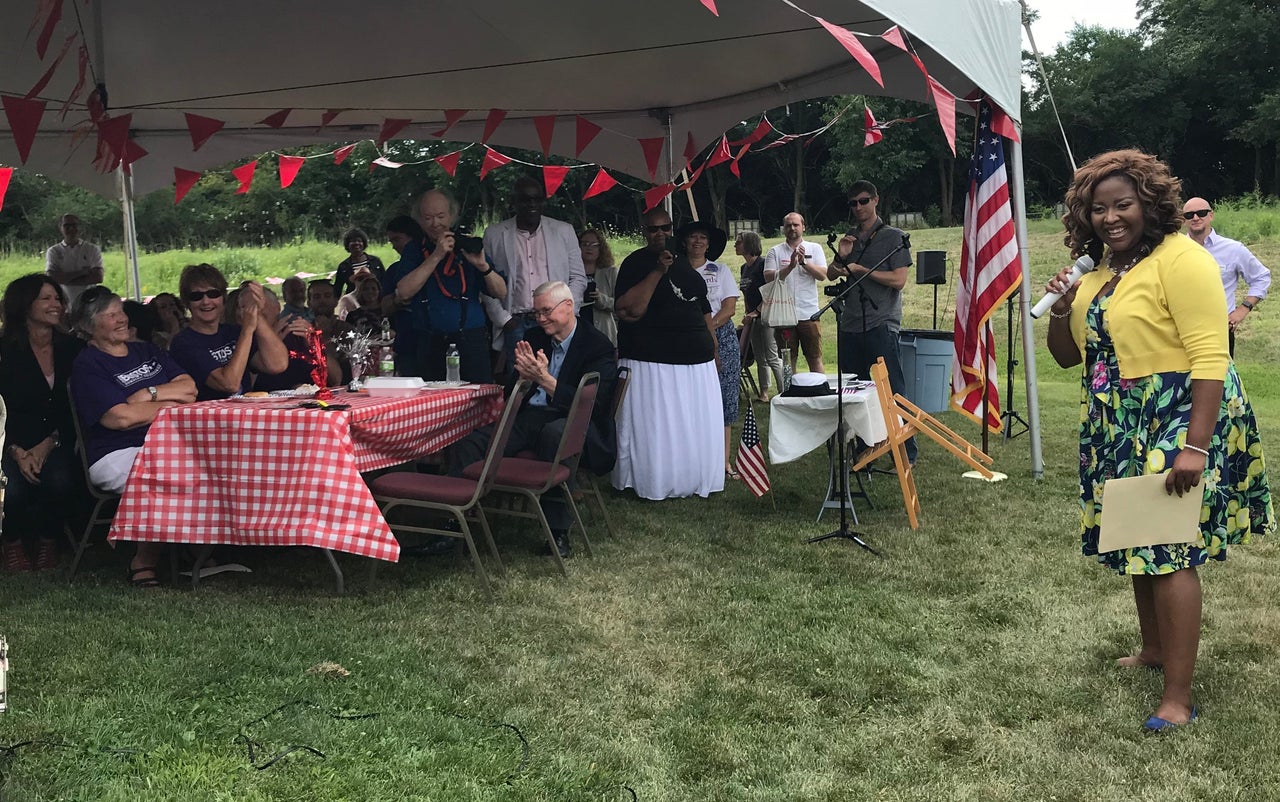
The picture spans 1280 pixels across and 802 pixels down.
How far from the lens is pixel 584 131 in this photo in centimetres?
864

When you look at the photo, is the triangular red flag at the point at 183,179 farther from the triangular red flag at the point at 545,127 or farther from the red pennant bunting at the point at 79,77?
the triangular red flag at the point at 545,127

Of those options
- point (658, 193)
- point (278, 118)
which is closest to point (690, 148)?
point (658, 193)

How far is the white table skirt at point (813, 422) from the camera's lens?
523cm

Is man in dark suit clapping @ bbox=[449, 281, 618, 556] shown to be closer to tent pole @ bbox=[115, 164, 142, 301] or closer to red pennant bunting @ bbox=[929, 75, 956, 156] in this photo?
red pennant bunting @ bbox=[929, 75, 956, 156]

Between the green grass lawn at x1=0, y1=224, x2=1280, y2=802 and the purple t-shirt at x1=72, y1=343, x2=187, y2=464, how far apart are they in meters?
0.60

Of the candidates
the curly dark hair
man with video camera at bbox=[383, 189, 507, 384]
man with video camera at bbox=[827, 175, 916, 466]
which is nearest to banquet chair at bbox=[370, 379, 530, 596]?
man with video camera at bbox=[383, 189, 507, 384]

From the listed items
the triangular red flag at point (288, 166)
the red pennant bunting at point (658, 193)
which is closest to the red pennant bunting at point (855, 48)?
the red pennant bunting at point (658, 193)

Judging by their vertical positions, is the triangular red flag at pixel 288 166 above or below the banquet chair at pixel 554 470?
above

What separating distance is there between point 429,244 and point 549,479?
206 centimetres

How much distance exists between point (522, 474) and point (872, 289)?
8.75ft

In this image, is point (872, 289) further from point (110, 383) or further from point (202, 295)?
point (110, 383)

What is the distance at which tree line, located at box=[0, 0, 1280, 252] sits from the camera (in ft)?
114

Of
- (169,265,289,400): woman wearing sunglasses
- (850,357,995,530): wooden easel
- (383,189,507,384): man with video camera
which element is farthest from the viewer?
(383,189,507,384): man with video camera

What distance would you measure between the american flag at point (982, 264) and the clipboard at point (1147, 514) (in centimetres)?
342
